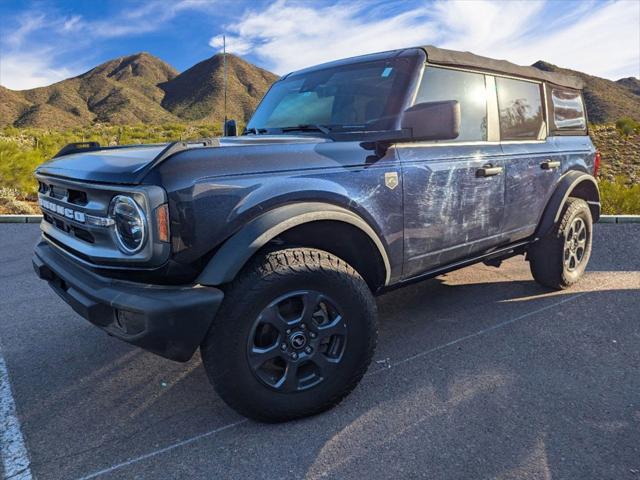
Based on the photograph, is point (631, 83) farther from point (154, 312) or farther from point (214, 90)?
point (154, 312)

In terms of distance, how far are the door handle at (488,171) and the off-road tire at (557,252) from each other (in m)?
1.01

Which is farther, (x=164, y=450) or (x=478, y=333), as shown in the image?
(x=478, y=333)

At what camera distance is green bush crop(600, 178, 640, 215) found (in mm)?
7844

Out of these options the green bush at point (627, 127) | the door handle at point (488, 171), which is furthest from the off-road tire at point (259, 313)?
the green bush at point (627, 127)

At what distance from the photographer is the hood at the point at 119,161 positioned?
2.05 meters

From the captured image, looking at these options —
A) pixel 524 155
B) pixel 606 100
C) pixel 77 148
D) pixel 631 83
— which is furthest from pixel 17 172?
pixel 631 83

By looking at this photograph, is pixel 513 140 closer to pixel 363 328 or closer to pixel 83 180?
pixel 363 328

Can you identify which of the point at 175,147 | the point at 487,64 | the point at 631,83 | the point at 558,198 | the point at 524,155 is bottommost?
the point at 558,198

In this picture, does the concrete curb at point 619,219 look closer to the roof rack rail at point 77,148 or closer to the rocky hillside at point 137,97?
the roof rack rail at point 77,148

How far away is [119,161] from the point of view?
2.24 m

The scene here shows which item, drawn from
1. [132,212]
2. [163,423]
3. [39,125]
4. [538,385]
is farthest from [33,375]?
[39,125]

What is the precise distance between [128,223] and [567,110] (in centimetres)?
391

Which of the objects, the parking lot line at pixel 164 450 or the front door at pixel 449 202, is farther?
the front door at pixel 449 202

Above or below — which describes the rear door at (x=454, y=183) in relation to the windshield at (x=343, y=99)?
below
